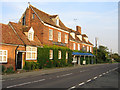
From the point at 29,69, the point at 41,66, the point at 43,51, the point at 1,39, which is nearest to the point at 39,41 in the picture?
the point at 43,51

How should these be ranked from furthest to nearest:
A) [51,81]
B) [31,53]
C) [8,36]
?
[31,53] → [8,36] → [51,81]

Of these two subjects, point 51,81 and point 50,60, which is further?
point 50,60

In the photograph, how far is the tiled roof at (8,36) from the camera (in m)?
20.4

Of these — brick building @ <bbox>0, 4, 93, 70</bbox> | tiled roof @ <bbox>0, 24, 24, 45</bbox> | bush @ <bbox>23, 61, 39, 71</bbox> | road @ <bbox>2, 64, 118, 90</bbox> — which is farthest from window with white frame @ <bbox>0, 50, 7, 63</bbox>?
road @ <bbox>2, 64, 118, 90</bbox>

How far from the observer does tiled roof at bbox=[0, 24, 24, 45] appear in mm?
20406

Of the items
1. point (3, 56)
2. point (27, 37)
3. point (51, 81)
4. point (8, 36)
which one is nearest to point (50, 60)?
point (27, 37)

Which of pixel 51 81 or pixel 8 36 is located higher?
pixel 8 36

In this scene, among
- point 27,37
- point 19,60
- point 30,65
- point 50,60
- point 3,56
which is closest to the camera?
point 3,56

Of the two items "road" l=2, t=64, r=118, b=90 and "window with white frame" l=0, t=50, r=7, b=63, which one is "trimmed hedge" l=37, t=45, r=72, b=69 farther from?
"road" l=2, t=64, r=118, b=90

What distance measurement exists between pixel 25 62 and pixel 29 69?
1.25 meters

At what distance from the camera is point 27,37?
82.6ft

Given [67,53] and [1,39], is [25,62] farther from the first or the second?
[67,53]

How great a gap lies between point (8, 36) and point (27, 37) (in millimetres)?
4121

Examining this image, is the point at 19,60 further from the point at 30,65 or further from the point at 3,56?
the point at 3,56
